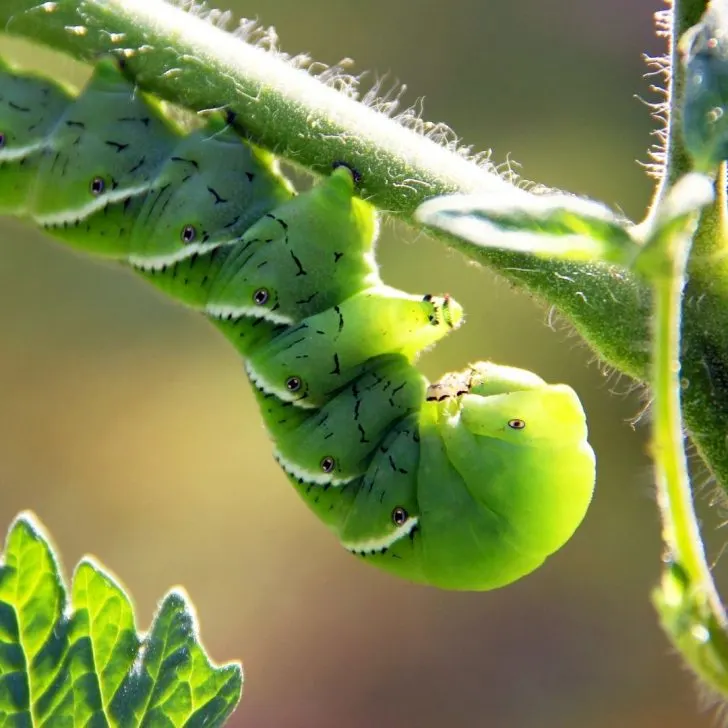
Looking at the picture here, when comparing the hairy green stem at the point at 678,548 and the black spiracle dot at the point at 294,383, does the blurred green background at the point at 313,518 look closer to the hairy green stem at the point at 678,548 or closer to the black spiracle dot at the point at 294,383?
the black spiracle dot at the point at 294,383

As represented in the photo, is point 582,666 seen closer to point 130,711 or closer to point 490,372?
point 490,372

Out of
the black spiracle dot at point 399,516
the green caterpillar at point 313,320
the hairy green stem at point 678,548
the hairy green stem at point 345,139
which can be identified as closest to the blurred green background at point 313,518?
the green caterpillar at point 313,320

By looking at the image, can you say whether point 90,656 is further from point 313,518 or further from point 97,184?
point 313,518

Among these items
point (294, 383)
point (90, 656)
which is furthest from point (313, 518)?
point (90, 656)

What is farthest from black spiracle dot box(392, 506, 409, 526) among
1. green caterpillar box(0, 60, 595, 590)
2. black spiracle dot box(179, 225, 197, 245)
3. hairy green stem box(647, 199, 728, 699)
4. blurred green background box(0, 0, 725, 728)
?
blurred green background box(0, 0, 725, 728)

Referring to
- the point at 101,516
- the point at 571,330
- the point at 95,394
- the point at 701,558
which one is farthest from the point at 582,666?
the point at 701,558

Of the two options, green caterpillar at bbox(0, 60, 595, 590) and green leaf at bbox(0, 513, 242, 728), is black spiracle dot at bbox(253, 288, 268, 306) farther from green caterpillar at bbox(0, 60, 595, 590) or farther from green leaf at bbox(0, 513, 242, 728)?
green leaf at bbox(0, 513, 242, 728)

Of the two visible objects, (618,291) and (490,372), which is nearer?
(618,291)
